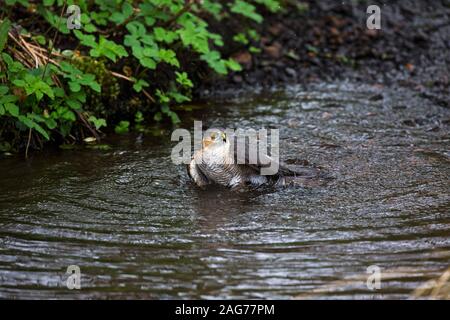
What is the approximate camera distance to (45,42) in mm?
7301

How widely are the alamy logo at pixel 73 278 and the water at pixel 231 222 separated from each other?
0.03m

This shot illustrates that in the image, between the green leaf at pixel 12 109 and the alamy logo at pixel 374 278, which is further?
the green leaf at pixel 12 109

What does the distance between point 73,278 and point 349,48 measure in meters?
Answer: 6.94

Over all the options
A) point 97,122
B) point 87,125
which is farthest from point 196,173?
point 87,125

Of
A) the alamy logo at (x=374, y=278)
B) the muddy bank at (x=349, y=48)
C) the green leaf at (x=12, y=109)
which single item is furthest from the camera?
the muddy bank at (x=349, y=48)

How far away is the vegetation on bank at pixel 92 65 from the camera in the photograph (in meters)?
6.57

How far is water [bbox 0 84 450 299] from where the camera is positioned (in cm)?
415

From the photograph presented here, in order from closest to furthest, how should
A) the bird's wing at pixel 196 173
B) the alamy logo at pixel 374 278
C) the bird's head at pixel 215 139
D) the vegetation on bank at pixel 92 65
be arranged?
1. the alamy logo at pixel 374 278
2. the bird's head at pixel 215 139
3. the bird's wing at pixel 196 173
4. the vegetation on bank at pixel 92 65

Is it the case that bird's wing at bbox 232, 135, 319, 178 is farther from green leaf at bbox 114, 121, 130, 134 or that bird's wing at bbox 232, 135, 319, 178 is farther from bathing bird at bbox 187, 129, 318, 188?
green leaf at bbox 114, 121, 130, 134

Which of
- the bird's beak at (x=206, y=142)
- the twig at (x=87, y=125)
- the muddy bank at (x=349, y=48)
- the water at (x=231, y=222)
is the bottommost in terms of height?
the water at (x=231, y=222)

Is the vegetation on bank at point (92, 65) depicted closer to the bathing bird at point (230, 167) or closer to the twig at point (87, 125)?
the twig at point (87, 125)

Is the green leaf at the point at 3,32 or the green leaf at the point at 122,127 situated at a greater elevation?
the green leaf at the point at 3,32

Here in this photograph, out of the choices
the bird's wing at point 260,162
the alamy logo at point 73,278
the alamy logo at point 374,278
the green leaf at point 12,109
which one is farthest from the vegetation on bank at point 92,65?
the alamy logo at point 374,278
